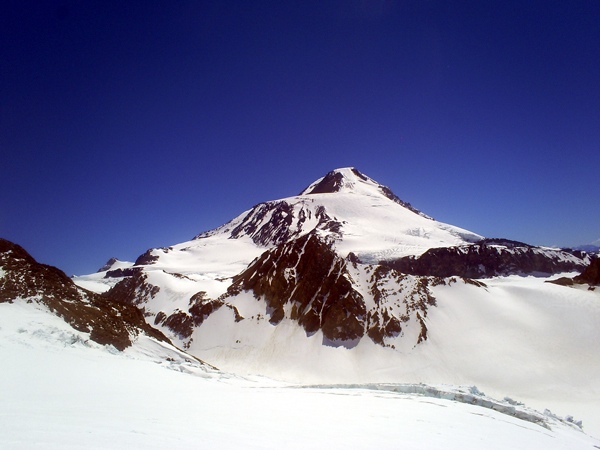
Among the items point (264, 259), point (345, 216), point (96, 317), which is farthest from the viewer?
point (345, 216)

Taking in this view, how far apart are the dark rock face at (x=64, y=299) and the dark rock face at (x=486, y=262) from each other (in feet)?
230

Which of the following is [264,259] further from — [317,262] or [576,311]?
[576,311]

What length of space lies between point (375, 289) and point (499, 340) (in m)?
18.1

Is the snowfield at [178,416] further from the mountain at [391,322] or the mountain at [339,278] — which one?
the mountain at [339,278]

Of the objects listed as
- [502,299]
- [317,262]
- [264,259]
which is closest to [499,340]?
[502,299]

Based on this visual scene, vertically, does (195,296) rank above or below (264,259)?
below

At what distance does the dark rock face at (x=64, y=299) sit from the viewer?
21.6 meters

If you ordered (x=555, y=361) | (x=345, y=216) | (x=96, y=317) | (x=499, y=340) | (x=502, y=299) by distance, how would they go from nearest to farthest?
(x=96, y=317) → (x=555, y=361) → (x=499, y=340) → (x=502, y=299) → (x=345, y=216)

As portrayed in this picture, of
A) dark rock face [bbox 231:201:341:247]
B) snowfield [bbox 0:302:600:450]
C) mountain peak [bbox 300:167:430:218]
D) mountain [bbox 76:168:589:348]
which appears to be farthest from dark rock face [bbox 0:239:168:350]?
mountain peak [bbox 300:167:430:218]

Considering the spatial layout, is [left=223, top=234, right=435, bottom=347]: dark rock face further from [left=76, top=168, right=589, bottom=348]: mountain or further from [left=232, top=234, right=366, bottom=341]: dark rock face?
[left=76, top=168, right=589, bottom=348]: mountain

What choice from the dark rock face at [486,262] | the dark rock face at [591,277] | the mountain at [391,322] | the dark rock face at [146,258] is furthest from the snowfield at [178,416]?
the dark rock face at [146,258]

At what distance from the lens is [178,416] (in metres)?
7.95

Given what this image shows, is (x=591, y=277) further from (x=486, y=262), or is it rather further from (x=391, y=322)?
(x=391, y=322)

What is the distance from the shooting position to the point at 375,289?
181 ft
